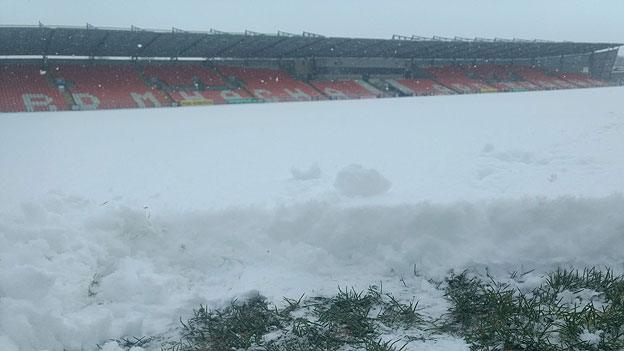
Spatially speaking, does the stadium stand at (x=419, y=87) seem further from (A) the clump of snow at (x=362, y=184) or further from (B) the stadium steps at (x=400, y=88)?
(A) the clump of snow at (x=362, y=184)

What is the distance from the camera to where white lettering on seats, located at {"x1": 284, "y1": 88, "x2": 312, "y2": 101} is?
3145 cm

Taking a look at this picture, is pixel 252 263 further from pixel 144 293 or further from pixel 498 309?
pixel 498 309

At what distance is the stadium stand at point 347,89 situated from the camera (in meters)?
33.7

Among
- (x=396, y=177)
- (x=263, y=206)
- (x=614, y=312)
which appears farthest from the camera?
(x=396, y=177)

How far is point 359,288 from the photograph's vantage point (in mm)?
3412

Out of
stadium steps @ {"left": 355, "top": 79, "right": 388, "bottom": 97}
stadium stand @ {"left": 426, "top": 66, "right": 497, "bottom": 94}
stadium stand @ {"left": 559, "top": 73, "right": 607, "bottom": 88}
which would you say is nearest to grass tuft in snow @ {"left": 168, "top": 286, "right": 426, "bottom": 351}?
stadium steps @ {"left": 355, "top": 79, "right": 388, "bottom": 97}

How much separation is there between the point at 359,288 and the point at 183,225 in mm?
1702

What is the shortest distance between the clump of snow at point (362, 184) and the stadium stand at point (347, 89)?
2871 cm

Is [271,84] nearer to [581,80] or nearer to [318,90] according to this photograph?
[318,90]

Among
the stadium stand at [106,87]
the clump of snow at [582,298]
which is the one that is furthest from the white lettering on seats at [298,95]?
the clump of snow at [582,298]

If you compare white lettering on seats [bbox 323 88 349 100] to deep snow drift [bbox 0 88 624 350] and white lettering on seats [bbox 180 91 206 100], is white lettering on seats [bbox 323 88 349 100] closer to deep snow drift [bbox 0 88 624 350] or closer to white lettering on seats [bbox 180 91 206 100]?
white lettering on seats [bbox 180 91 206 100]

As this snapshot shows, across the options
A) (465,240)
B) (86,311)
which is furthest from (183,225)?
(465,240)

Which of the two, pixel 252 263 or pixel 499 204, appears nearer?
pixel 252 263

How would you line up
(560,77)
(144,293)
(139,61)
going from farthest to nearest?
(560,77)
(139,61)
(144,293)
